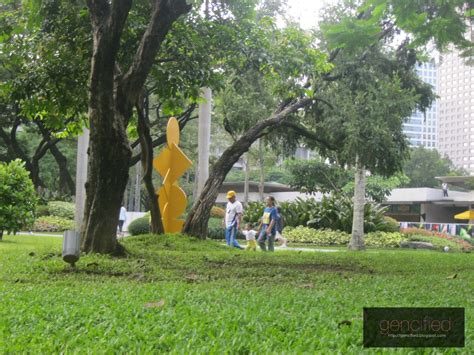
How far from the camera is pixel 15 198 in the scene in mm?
13289

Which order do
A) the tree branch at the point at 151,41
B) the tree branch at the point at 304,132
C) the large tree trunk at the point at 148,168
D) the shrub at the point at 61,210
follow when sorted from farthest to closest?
the shrub at the point at 61,210
the tree branch at the point at 304,132
the large tree trunk at the point at 148,168
the tree branch at the point at 151,41

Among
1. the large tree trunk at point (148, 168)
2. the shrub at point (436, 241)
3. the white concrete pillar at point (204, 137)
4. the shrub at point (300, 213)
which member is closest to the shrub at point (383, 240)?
the shrub at point (436, 241)

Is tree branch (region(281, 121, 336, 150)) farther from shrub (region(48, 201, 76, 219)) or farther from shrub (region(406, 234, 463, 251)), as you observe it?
shrub (region(48, 201, 76, 219))

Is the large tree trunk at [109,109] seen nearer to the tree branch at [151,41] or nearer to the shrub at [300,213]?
the tree branch at [151,41]

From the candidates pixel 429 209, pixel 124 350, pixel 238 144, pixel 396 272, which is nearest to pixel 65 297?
pixel 124 350

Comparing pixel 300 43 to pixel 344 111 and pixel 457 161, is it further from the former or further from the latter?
pixel 457 161

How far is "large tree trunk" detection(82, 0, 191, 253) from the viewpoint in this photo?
864 cm

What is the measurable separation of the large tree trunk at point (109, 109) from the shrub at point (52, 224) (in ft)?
55.8

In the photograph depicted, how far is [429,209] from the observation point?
47906 millimetres

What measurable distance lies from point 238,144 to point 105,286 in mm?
9061

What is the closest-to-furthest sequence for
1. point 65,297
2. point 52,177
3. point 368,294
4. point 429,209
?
point 65,297 < point 368,294 < point 52,177 < point 429,209

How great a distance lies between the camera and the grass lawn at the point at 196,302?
3623mm

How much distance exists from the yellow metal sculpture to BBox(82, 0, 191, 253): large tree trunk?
226 inches

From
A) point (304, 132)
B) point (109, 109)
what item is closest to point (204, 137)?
point (304, 132)
